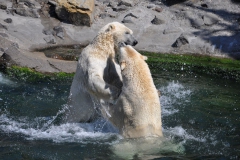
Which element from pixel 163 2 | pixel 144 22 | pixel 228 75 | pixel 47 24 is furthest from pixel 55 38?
pixel 228 75

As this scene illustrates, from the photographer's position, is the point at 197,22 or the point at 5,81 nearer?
the point at 5,81

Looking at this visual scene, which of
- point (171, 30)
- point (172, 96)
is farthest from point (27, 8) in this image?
point (172, 96)

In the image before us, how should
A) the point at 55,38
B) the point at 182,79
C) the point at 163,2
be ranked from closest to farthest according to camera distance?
1. the point at 182,79
2. the point at 55,38
3. the point at 163,2

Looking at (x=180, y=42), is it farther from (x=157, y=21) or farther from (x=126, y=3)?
(x=126, y=3)

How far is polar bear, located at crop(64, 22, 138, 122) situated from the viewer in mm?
6812

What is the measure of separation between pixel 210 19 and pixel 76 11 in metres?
4.29

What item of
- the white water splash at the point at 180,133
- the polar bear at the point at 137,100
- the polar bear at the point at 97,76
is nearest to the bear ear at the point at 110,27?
the polar bear at the point at 97,76

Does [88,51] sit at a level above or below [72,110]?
above

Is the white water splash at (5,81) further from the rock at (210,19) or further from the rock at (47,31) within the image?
the rock at (210,19)

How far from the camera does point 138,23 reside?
15969 millimetres

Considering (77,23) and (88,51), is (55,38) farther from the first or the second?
(88,51)

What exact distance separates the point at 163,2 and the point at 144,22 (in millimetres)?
1632

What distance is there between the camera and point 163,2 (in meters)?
17.2

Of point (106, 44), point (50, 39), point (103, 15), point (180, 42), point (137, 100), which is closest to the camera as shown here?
point (137, 100)
